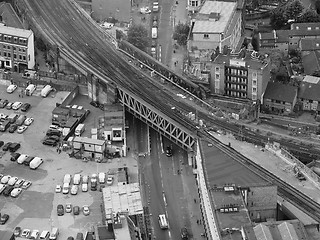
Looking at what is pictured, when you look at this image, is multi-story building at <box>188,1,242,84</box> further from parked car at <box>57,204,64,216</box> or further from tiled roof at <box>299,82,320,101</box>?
parked car at <box>57,204,64,216</box>

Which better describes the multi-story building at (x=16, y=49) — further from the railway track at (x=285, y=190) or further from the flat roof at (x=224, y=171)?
the flat roof at (x=224, y=171)

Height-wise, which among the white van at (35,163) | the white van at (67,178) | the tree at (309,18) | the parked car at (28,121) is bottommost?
the white van at (67,178)

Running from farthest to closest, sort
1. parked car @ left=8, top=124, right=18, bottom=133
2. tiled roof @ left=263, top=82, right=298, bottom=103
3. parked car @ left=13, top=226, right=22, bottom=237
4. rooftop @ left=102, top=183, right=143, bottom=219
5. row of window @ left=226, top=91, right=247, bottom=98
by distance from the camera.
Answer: row of window @ left=226, top=91, right=247, bottom=98 < tiled roof @ left=263, top=82, right=298, bottom=103 < parked car @ left=8, top=124, right=18, bottom=133 < rooftop @ left=102, top=183, right=143, bottom=219 < parked car @ left=13, top=226, right=22, bottom=237

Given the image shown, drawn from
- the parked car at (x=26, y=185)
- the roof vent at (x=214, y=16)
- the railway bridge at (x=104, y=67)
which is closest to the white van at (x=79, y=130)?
the railway bridge at (x=104, y=67)

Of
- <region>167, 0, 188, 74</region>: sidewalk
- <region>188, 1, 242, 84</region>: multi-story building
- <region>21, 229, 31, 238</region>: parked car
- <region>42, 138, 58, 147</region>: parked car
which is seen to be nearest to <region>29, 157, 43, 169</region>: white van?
<region>42, 138, 58, 147</region>: parked car

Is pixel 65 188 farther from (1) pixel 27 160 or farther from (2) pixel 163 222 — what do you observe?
(2) pixel 163 222

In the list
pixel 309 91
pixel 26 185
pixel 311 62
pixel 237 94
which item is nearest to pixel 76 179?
pixel 26 185

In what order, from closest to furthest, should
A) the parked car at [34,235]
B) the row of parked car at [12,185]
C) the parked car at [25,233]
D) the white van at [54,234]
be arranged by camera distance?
the white van at [54,234], the parked car at [34,235], the parked car at [25,233], the row of parked car at [12,185]

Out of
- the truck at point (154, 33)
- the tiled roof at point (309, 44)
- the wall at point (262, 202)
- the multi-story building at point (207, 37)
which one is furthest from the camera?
the truck at point (154, 33)
